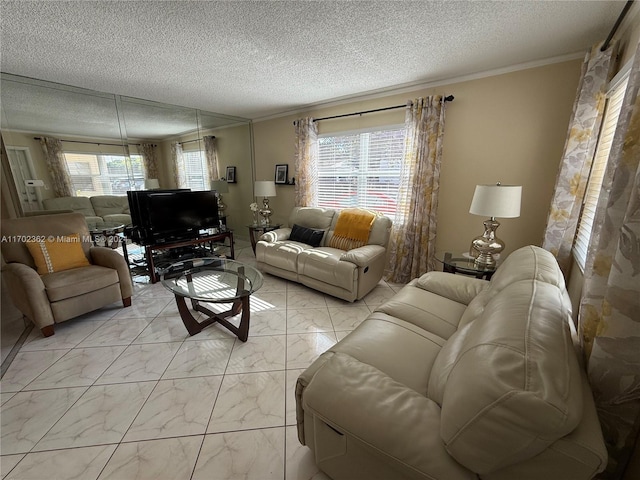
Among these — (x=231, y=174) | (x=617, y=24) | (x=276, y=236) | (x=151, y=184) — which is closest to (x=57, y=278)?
(x=151, y=184)

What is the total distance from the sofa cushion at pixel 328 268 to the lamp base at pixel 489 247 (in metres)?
1.13

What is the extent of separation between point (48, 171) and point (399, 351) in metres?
4.05

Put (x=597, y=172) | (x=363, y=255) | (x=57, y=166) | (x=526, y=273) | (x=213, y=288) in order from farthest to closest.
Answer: (x=57, y=166) → (x=363, y=255) → (x=213, y=288) → (x=597, y=172) → (x=526, y=273)

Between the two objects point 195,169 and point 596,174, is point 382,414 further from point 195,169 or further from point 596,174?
point 195,169

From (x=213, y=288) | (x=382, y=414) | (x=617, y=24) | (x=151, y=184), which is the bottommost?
(x=213, y=288)

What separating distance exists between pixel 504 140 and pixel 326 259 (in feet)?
7.05

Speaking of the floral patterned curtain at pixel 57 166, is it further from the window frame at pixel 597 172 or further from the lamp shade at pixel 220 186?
the window frame at pixel 597 172

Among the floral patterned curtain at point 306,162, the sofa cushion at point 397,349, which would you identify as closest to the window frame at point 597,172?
the sofa cushion at point 397,349

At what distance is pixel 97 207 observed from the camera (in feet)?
10.5

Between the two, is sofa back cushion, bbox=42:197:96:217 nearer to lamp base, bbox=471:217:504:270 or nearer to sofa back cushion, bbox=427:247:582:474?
sofa back cushion, bbox=427:247:582:474

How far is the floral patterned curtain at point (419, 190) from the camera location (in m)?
2.79

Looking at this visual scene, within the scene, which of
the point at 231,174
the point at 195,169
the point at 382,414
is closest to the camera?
the point at 382,414

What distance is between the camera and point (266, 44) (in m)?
2.00

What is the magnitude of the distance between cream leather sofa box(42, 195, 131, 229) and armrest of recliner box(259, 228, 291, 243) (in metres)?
1.87
